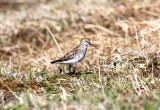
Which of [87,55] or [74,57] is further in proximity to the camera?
[87,55]

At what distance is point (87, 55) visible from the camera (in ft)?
32.2

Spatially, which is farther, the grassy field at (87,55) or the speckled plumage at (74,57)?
the speckled plumage at (74,57)

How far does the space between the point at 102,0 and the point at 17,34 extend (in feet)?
7.43

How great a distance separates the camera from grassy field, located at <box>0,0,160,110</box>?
574cm

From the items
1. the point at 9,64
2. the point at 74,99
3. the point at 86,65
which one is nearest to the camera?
the point at 74,99

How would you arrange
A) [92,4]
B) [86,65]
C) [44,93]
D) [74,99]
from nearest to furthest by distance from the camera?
1. [74,99]
2. [44,93]
3. [86,65]
4. [92,4]

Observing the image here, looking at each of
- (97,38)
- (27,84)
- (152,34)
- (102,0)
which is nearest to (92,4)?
(102,0)

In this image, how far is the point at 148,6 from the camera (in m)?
12.1

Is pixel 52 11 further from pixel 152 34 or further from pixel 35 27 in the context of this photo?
pixel 152 34

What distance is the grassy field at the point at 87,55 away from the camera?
5740 mm

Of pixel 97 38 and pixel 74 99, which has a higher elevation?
pixel 97 38

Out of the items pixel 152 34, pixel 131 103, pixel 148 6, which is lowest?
pixel 131 103

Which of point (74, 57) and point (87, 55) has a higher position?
point (87, 55)

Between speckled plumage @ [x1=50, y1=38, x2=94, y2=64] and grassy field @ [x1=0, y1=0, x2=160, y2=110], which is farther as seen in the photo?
speckled plumage @ [x1=50, y1=38, x2=94, y2=64]
